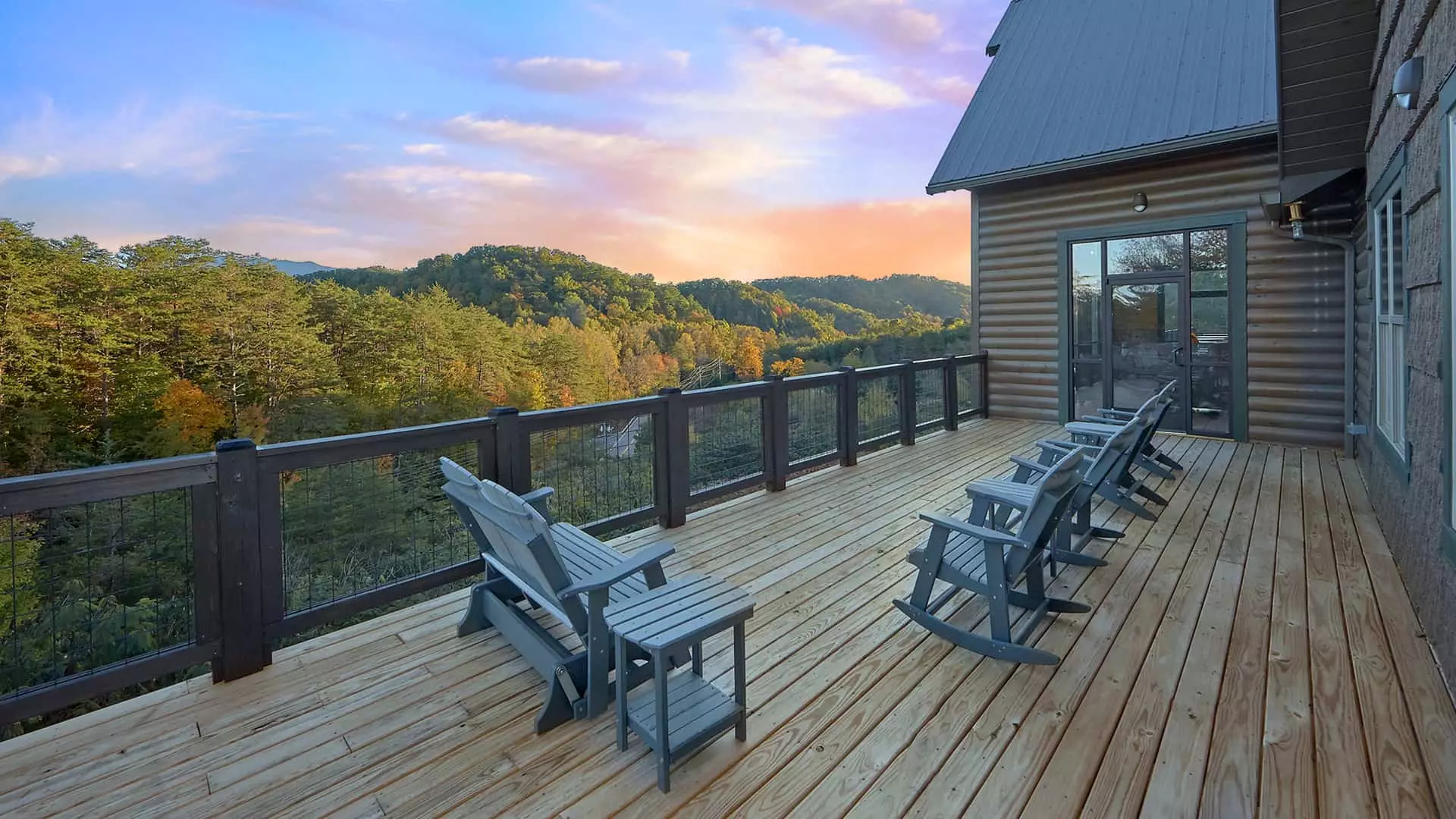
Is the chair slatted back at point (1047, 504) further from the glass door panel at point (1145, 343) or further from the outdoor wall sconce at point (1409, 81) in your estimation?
the glass door panel at point (1145, 343)

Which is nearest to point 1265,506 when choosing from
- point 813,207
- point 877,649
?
point 877,649

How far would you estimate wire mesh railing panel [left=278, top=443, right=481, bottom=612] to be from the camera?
2.87 metres

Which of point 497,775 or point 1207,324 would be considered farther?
point 1207,324

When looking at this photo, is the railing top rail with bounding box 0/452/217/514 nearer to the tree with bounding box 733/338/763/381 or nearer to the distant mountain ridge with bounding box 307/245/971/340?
the distant mountain ridge with bounding box 307/245/971/340

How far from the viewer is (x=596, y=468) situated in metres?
4.03

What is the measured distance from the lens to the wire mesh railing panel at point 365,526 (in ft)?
9.41

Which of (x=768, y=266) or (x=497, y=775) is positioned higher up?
(x=768, y=266)

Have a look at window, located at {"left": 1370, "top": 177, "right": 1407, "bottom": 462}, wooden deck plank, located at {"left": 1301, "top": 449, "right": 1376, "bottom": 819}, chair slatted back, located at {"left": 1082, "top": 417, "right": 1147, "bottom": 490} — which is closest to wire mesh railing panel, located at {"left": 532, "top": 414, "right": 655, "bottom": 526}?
chair slatted back, located at {"left": 1082, "top": 417, "right": 1147, "bottom": 490}

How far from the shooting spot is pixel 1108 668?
8.23 feet

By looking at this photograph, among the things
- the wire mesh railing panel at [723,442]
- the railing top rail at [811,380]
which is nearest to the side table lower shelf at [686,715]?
the wire mesh railing panel at [723,442]

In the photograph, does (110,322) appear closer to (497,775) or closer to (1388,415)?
(497,775)

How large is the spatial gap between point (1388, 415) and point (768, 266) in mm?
41467

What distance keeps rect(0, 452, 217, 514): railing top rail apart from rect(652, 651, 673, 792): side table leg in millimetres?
1767

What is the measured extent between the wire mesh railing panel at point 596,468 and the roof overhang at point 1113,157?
20.7 ft
